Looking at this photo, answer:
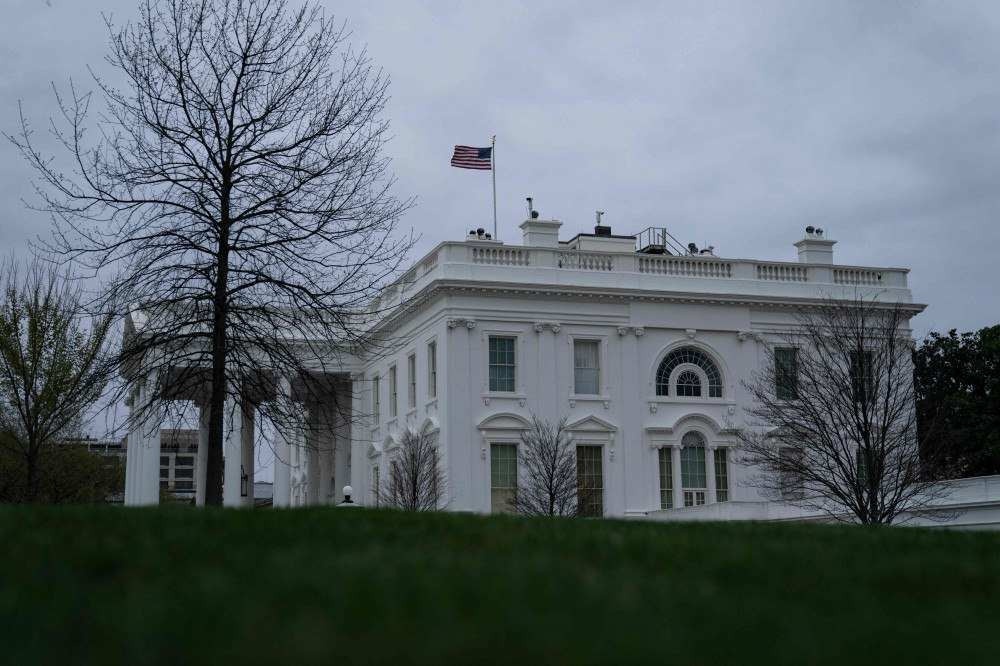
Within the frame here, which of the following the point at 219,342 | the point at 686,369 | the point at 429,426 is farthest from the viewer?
the point at 686,369

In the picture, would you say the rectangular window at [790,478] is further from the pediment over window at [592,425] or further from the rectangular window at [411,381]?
the rectangular window at [411,381]

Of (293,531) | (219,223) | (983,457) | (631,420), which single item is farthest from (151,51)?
(983,457)

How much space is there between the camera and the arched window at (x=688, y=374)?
1928 inches

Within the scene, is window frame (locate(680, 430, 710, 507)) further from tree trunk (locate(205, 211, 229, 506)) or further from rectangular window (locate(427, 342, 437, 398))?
tree trunk (locate(205, 211, 229, 506))

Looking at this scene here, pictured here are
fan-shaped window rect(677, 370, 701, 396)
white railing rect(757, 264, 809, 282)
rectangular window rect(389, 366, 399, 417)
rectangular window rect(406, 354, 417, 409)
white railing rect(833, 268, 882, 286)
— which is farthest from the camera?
rectangular window rect(389, 366, 399, 417)

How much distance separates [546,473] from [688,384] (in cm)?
846

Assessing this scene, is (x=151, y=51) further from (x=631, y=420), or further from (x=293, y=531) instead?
(x=631, y=420)

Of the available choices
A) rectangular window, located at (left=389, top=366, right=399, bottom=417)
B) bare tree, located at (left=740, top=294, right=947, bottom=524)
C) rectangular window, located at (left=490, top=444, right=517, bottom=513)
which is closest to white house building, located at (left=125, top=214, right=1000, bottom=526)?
rectangular window, located at (left=490, top=444, right=517, bottom=513)

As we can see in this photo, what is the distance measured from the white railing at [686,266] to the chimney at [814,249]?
12.7 ft

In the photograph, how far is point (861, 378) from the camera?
36344 millimetres

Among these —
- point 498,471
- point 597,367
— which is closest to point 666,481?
point 597,367

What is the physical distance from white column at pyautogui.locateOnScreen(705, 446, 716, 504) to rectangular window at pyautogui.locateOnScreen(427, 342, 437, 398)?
10765 mm

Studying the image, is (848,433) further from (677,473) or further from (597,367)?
(597,367)

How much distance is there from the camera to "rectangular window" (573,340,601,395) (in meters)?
47.8
